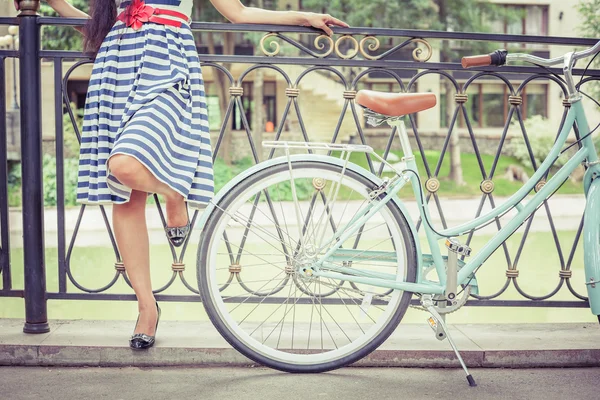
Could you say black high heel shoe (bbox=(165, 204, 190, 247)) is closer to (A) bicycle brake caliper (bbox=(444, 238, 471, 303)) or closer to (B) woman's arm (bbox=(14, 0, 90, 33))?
(B) woman's arm (bbox=(14, 0, 90, 33))

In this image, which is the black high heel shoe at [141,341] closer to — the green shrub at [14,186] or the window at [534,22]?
the green shrub at [14,186]

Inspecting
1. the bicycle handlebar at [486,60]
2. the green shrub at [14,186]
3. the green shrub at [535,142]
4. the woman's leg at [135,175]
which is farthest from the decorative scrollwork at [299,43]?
the green shrub at [535,142]

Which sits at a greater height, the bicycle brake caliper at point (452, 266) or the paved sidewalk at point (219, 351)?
the bicycle brake caliper at point (452, 266)

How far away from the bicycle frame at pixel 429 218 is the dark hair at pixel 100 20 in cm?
113

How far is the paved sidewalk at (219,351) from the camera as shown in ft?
9.31

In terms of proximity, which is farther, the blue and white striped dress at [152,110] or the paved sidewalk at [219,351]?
the paved sidewalk at [219,351]

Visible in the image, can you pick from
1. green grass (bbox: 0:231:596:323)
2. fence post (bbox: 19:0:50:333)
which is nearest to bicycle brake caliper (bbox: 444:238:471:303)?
fence post (bbox: 19:0:50:333)

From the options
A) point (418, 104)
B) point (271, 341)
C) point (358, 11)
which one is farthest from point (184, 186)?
point (358, 11)

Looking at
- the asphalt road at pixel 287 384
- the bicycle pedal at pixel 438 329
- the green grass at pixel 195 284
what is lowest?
the green grass at pixel 195 284

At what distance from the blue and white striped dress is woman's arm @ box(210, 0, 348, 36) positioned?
0.17 m

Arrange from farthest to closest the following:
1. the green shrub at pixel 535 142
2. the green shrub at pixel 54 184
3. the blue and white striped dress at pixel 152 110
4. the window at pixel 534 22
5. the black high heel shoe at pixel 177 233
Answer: the window at pixel 534 22, the green shrub at pixel 535 142, the green shrub at pixel 54 184, the black high heel shoe at pixel 177 233, the blue and white striped dress at pixel 152 110

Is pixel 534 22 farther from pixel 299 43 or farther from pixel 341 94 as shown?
pixel 299 43

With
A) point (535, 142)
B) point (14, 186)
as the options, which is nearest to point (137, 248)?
point (14, 186)

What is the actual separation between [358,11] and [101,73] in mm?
19045
